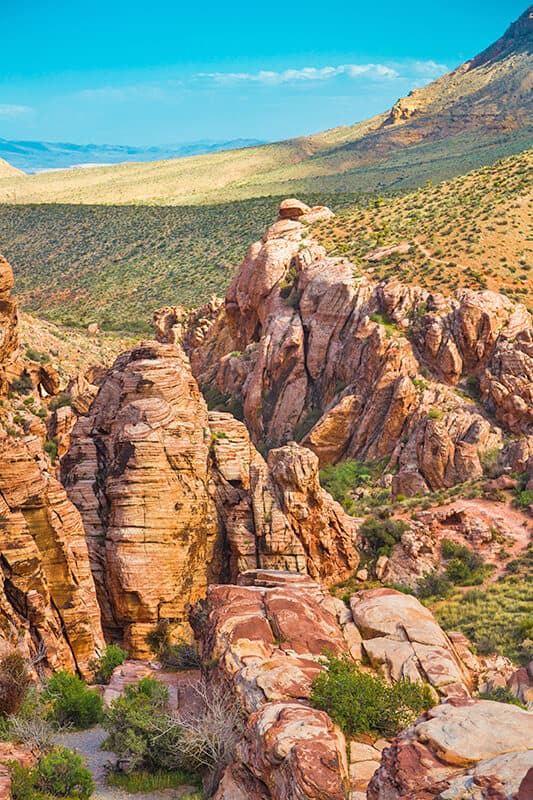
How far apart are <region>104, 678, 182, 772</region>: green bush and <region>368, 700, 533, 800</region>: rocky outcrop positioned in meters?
6.53

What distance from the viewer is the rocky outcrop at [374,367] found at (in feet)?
126

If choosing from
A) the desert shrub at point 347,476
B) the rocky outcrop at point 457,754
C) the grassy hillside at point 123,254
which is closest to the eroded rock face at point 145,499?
the desert shrub at point 347,476

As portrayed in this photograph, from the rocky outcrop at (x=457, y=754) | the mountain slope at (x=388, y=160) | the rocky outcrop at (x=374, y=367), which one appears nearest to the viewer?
the rocky outcrop at (x=457, y=754)

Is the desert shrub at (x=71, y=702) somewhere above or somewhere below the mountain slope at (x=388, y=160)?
below

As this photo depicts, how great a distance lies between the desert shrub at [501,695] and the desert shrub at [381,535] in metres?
10.7

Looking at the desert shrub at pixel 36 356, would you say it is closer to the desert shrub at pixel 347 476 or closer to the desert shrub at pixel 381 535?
the desert shrub at pixel 347 476

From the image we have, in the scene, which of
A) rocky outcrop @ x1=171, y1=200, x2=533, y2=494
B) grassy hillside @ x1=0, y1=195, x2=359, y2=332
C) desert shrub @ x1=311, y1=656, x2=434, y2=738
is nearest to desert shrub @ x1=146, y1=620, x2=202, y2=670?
desert shrub @ x1=311, y1=656, x2=434, y2=738

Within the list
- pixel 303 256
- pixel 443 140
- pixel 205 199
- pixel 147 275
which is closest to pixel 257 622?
pixel 303 256

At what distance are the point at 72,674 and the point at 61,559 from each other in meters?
3.05

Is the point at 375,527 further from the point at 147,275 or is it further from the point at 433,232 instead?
the point at 147,275

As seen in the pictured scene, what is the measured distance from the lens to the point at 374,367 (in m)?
44.0

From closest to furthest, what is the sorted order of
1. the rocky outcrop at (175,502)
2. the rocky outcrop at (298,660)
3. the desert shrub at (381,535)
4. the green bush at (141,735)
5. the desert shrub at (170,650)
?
the rocky outcrop at (298,660), the green bush at (141,735), the desert shrub at (170,650), the rocky outcrop at (175,502), the desert shrub at (381,535)

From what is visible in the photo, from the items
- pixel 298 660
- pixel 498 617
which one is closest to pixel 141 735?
pixel 298 660

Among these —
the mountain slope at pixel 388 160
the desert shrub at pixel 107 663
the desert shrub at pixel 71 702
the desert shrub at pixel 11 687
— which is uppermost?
the mountain slope at pixel 388 160
